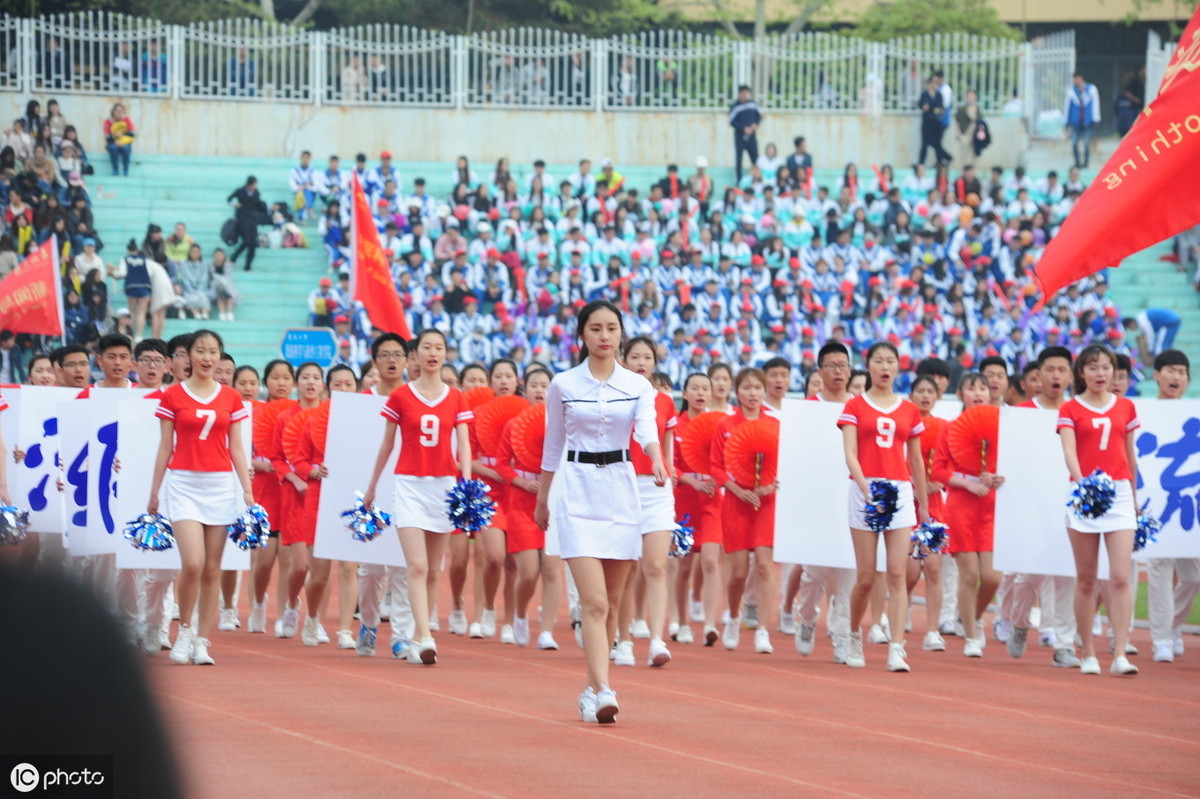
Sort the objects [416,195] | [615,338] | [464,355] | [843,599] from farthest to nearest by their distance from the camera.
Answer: [416,195] → [464,355] → [843,599] → [615,338]

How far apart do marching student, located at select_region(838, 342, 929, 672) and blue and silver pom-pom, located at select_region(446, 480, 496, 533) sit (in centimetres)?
237

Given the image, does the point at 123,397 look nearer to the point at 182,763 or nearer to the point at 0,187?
the point at 182,763

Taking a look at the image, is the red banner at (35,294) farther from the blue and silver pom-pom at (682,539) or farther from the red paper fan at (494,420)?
the blue and silver pom-pom at (682,539)

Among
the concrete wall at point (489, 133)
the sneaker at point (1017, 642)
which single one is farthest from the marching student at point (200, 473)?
the concrete wall at point (489, 133)

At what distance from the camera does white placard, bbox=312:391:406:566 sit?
39.7 ft

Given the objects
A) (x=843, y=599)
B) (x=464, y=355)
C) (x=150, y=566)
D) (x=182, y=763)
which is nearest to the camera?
(x=182, y=763)

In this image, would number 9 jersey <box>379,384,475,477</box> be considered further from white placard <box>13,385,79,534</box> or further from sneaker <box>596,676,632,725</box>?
sneaker <box>596,676,632,725</box>

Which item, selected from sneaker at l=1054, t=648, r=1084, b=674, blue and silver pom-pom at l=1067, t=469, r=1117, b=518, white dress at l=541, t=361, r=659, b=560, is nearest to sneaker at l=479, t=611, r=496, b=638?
sneaker at l=1054, t=648, r=1084, b=674

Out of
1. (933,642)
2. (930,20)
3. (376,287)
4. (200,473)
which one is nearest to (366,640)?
(200,473)

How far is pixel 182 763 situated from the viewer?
76.2 inches

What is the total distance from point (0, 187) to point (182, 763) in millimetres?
27691

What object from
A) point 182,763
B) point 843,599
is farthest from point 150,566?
point 182,763

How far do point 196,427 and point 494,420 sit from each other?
121 inches

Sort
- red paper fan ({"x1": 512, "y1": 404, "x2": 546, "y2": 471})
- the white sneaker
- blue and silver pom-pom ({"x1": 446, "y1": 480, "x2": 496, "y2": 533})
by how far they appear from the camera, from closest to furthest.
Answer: blue and silver pom-pom ({"x1": 446, "y1": 480, "x2": 496, "y2": 533})
the white sneaker
red paper fan ({"x1": 512, "y1": 404, "x2": 546, "y2": 471})
